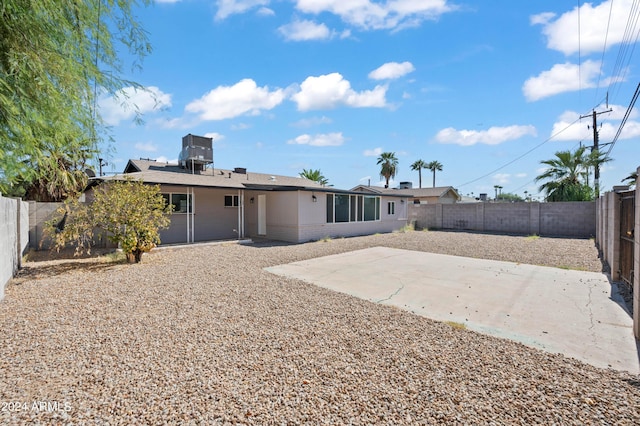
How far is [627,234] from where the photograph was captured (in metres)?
A: 5.86

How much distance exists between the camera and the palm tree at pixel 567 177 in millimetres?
16688

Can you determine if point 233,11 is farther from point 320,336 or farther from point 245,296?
point 320,336

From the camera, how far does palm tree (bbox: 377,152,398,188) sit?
123 feet

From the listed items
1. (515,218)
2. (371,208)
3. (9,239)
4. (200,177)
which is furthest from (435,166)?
(9,239)

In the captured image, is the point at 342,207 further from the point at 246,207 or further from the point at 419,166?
the point at 419,166

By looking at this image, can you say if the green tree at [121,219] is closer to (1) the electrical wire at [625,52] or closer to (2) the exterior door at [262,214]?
(2) the exterior door at [262,214]

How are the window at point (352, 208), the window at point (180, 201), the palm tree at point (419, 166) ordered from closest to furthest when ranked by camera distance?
the window at point (180, 201) < the window at point (352, 208) < the palm tree at point (419, 166)

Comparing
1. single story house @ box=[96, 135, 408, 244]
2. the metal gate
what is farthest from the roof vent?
the metal gate

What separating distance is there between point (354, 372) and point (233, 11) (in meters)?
9.33

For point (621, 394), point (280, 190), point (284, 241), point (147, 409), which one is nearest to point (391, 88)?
point (280, 190)

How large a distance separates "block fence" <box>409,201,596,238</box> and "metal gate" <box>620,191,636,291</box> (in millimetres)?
11075

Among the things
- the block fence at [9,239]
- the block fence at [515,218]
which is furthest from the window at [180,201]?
the block fence at [515,218]

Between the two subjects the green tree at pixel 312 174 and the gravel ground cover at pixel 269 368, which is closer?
the gravel ground cover at pixel 269 368

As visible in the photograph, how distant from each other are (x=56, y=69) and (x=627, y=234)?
974 cm
